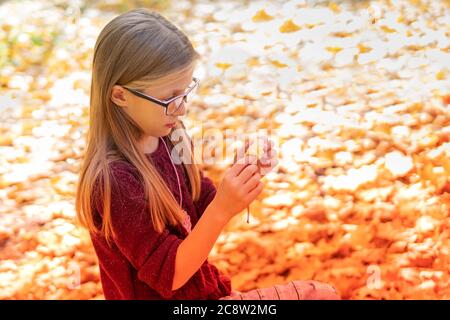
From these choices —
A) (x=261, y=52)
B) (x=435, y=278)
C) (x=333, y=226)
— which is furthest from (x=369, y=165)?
(x=261, y=52)

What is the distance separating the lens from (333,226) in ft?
8.71

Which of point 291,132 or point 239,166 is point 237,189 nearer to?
point 239,166

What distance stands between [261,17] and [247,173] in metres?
2.43

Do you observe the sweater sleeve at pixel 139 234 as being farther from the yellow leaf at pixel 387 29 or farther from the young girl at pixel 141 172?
the yellow leaf at pixel 387 29

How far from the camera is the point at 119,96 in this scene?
161 centimetres

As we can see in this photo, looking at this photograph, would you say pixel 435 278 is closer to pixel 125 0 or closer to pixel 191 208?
pixel 191 208

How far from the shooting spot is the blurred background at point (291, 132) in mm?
2545

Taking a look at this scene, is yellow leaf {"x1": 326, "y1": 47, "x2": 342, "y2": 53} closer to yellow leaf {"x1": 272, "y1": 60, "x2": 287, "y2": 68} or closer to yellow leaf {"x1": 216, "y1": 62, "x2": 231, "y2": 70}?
yellow leaf {"x1": 272, "y1": 60, "x2": 287, "y2": 68}

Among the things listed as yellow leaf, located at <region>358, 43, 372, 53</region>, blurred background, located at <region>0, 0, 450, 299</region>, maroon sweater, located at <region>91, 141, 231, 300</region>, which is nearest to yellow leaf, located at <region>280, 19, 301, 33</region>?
blurred background, located at <region>0, 0, 450, 299</region>

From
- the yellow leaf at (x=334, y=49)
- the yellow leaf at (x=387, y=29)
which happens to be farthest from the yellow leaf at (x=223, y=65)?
the yellow leaf at (x=387, y=29)

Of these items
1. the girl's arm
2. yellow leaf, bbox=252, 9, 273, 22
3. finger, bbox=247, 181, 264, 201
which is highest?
finger, bbox=247, 181, 264, 201

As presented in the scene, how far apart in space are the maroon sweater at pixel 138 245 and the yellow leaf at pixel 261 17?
7.35 feet

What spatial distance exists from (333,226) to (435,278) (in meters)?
0.40

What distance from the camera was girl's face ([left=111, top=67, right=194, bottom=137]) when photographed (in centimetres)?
160
